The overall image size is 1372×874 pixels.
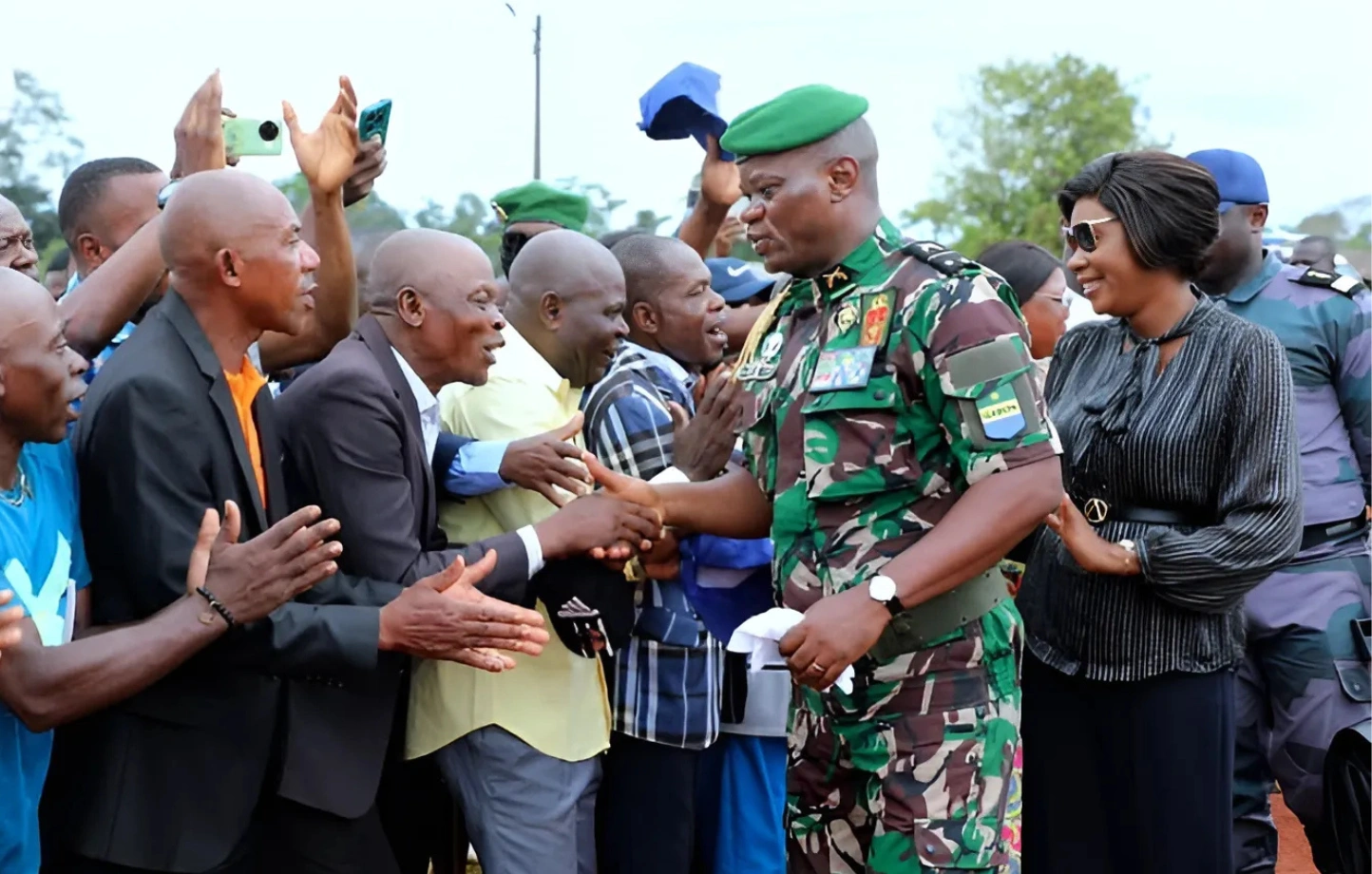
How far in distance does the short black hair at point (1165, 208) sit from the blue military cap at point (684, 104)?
2.29 m

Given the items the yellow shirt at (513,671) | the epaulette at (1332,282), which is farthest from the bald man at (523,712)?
the epaulette at (1332,282)

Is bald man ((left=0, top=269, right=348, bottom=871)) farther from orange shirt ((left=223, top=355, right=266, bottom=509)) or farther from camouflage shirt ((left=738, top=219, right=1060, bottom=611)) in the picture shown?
camouflage shirt ((left=738, top=219, right=1060, bottom=611))

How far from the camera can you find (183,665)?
3293 mm

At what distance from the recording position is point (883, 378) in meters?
3.32

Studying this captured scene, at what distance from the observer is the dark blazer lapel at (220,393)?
3.36 meters

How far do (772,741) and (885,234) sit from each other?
2.16m

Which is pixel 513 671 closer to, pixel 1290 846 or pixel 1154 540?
pixel 1154 540

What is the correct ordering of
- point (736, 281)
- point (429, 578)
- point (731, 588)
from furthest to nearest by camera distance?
point (736, 281), point (731, 588), point (429, 578)

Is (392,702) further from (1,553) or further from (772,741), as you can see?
(772,741)

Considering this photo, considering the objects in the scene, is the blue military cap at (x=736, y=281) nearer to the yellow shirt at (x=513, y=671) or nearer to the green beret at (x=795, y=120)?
the yellow shirt at (x=513, y=671)

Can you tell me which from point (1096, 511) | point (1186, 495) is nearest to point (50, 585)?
point (1096, 511)

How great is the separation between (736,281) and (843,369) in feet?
9.79

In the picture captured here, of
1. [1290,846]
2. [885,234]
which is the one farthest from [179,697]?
[1290,846]

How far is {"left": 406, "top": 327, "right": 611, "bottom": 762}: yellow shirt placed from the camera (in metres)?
4.09
